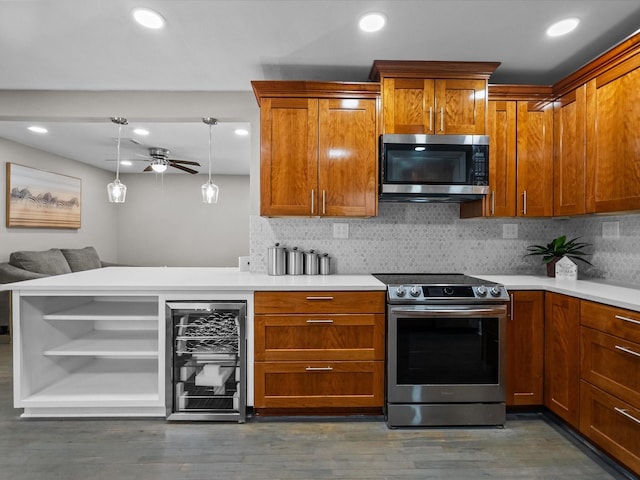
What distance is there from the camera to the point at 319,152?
8.63 feet

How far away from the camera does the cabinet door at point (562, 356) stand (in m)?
2.09

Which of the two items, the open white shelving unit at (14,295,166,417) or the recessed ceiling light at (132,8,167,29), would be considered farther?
the open white shelving unit at (14,295,166,417)

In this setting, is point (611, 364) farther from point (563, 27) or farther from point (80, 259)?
point (80, 259)

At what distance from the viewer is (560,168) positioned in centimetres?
261

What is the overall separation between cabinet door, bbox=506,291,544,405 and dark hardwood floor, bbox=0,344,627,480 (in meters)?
0.19

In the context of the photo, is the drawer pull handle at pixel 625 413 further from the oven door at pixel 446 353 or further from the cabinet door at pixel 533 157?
the cabinet door at pixel 533 157

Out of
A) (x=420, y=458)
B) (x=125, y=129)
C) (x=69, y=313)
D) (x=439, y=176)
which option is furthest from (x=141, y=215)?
(x=420, y=458)

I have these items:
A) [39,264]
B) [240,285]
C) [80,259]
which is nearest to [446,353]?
[240,285]

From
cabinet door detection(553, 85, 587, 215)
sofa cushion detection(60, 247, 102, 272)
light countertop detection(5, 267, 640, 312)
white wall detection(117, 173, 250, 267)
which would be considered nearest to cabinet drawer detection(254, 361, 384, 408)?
light countertop detection(5, 267, 640, 312)

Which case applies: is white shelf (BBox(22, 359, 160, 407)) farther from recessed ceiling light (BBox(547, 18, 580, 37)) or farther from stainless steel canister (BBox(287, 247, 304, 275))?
recessed ceiling light (BBox(547, 18, 580, 37))

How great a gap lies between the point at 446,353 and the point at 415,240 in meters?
1.02

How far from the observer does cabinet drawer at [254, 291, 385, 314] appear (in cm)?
232

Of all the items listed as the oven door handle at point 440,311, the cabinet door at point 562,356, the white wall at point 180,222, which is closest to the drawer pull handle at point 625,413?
the cabinet door at point 562,356

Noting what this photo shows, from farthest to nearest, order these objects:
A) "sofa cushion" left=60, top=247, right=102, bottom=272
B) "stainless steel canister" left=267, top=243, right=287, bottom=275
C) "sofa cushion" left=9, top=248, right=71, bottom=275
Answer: "sofa cushion" left=60, top=247, right=102, bottom=272
"sofa cushion" left=9, top=248, right=71, bottom=275
"stainless steel canister" left=267, top=243, right=287, bottom=275
